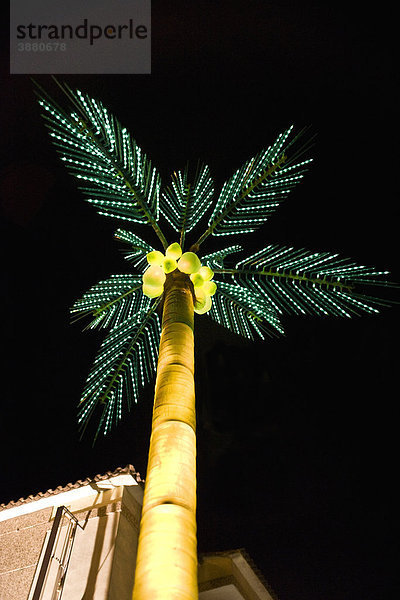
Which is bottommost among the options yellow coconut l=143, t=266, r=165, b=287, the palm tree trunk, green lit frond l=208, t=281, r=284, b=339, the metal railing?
the palm tree trunk

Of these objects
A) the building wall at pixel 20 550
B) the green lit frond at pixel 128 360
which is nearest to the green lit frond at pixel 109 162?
the green lit frond at pixel 128 360

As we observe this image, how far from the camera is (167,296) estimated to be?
3.79m

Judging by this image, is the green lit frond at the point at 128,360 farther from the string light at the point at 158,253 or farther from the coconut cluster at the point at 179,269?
the coconut cluster at the point at 179,269

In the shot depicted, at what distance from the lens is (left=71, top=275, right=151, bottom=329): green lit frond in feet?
16.1

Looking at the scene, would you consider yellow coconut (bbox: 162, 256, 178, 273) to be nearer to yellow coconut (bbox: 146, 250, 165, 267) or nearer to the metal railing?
yellow coconut (bbox: 146, 250, 165, 267)

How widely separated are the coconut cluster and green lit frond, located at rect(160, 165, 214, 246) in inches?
41.5

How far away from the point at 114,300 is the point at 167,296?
52.8 inches

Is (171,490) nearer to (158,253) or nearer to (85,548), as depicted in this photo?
(158,253)

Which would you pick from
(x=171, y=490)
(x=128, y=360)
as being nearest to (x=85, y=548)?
(x=128, y=360)

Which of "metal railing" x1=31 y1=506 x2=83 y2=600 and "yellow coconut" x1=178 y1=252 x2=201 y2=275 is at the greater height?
"yellow coconut" x1=178 y1=252 x2=201 y2=275

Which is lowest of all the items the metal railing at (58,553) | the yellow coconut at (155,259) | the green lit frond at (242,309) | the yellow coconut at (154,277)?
the metal railing at (58,553)

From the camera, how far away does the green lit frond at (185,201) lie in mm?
5172

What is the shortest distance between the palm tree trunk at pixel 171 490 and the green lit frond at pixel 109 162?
1753 millimetres

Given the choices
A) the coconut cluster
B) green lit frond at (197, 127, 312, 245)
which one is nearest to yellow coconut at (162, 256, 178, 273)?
the coconut cluster
